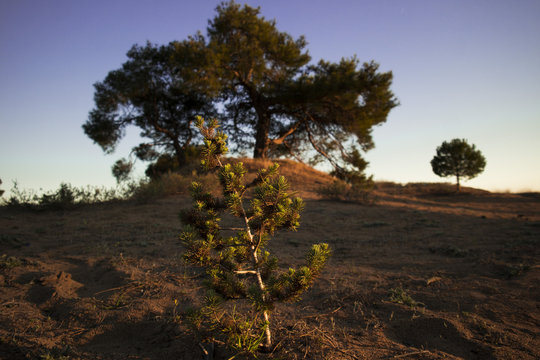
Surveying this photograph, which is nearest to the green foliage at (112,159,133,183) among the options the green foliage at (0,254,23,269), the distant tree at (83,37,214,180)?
the distant tree at (83,37,214,180)

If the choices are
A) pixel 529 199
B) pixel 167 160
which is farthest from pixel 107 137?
pixel 529 199

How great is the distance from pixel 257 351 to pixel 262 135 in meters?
17.0

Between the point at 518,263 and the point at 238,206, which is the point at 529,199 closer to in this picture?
the point at 518,263

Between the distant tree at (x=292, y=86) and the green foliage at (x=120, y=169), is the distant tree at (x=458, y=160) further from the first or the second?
the green foliage at (x=120, y=169)

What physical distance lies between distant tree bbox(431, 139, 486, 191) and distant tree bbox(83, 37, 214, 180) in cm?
1543

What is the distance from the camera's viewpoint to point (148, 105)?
19.8m

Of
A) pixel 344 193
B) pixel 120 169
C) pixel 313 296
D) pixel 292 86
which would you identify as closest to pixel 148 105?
pixel 120 169

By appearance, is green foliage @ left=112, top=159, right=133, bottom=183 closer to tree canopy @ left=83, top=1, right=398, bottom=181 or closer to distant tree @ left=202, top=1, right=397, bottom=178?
tree canopy @ left=83, top=1, right=398, bottom=181

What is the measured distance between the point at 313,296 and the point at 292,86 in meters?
14.4

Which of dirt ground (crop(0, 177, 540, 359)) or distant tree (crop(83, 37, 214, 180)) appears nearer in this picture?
dirt ground (crop(0, 177, 540, 359))

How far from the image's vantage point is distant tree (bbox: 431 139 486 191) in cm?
2097

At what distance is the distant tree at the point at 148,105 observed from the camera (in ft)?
61.6

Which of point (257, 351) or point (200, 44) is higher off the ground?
point (200, 44)

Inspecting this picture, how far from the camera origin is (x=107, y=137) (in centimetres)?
1950
